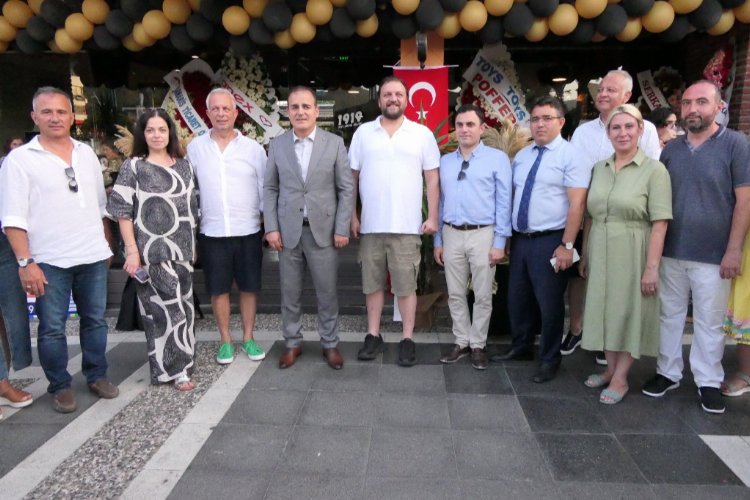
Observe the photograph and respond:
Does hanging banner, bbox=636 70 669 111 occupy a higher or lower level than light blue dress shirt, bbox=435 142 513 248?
higher

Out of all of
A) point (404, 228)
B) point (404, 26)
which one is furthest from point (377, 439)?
point (404, 26)

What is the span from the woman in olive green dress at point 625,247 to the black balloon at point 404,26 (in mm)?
2583

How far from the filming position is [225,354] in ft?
13.0

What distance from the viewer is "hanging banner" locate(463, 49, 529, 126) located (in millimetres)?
6289

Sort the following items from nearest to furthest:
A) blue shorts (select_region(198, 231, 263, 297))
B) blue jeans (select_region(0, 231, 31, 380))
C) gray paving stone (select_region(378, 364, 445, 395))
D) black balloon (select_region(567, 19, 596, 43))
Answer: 1. blue jeans (select_region(0, 231, 31, 380))
2. gray paving stone (select_region(378, 364, 445, 395))
3. blue shorts (select_region(198, 231, 263, 297))
4. black balloon (select_region(567, 19, 596, 43))

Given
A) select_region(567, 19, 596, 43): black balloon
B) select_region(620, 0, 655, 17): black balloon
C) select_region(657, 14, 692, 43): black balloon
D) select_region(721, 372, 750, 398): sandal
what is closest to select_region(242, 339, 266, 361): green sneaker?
select_region(721, 372, 750, 398): sandal

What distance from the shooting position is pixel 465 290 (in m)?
3.86

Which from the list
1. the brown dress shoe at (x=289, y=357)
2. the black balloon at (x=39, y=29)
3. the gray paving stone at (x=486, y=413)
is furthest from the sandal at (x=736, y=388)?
the black balloon at (x=39, y=29)

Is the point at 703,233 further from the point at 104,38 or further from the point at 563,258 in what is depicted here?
the point at 104,38

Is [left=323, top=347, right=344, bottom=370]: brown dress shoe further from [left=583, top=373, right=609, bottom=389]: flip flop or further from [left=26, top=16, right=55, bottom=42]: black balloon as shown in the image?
[left=26, top=16, right=55, bottom=42]: black balloon

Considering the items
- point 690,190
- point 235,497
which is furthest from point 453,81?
point 235,497

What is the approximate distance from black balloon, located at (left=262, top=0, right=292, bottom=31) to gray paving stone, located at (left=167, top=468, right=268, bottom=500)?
396 centimetres

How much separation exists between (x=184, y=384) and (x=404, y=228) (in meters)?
1.79

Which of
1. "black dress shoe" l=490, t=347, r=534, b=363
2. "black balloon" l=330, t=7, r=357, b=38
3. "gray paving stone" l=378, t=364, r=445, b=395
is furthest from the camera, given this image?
"black balloon" l=330, t=7, r=357, b=38
